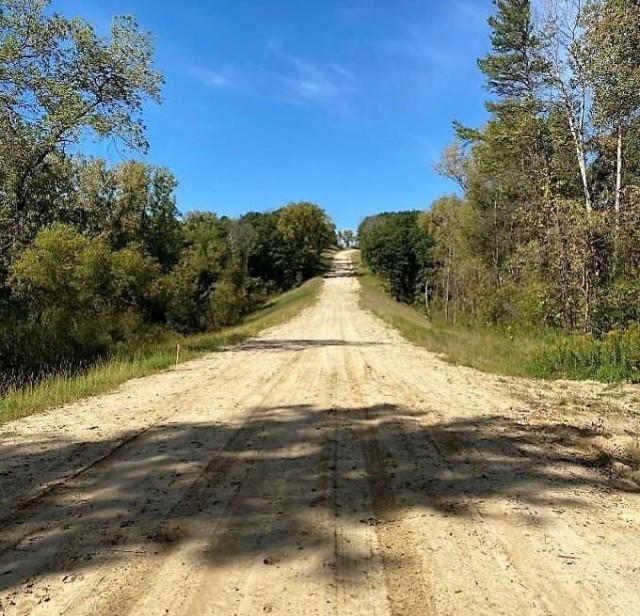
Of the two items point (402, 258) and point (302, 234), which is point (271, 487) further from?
point (302, 234)

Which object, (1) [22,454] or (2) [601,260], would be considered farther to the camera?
(2) [601,260]

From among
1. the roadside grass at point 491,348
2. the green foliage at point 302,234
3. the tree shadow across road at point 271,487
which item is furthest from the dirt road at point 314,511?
the green foliage at point 302,234

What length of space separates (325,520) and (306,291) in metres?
66.5

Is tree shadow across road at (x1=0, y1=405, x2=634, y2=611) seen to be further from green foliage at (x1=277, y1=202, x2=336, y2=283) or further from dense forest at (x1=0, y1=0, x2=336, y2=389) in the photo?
green foliage at (x1=277, y1=202, x2=336, y2=283)

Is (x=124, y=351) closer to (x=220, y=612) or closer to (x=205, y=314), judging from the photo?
(x=220, y=612)

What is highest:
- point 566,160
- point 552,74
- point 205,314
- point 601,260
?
point 552,74

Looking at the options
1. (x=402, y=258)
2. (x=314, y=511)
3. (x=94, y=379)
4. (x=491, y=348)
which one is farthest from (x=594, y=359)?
(x=402, y=258)

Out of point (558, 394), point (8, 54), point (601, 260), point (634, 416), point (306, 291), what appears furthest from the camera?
point (306, 291)

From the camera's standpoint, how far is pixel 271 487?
5273 millimetres

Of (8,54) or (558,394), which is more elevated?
(8,54)

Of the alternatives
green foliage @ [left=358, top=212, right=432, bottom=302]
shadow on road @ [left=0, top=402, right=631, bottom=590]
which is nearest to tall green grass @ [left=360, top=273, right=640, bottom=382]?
shadow on road @ [left=0, top=402, right=631, bottom=590]

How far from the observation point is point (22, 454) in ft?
21.3

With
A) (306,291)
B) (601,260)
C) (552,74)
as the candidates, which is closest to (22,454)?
(601,260)

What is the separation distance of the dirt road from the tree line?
33.8ft
